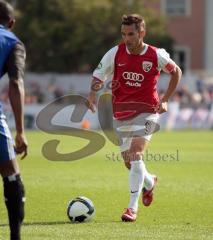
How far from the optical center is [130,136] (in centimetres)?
1074

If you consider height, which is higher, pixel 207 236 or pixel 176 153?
pixel 207 236

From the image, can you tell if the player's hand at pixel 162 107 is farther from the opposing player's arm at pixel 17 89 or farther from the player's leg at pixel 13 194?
the opposing player's arm at pixel 17 89

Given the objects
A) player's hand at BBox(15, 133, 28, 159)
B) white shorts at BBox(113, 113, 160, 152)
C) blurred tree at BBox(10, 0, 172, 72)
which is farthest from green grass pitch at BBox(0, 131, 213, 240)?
blurred tree at BBox(10, 0, 172, 72)

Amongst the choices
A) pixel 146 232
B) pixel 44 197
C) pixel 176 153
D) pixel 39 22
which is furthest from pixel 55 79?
pixel 146 232

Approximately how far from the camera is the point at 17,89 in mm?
7184

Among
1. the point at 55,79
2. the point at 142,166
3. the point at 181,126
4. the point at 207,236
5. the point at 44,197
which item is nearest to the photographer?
the point at 207,236

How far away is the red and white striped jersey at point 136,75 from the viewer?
10617 millimetres

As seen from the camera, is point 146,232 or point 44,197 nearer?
point 146,232

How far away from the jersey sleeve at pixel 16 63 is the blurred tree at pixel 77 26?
39260mm

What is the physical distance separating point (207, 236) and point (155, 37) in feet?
129

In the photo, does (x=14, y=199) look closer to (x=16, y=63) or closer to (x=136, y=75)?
(x=16, y=63)

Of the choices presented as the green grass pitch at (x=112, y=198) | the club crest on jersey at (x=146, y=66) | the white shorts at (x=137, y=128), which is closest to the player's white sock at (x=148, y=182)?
the green grass pitch at (x=112, y=198)

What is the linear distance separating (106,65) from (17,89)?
367 cm

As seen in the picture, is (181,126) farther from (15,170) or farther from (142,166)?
(15,170)
